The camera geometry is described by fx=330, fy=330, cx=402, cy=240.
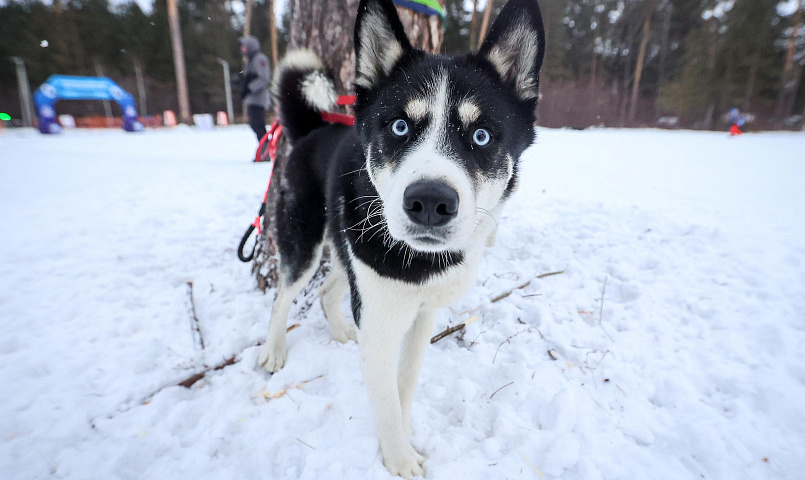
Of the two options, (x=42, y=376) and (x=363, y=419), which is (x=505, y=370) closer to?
(x=363, y=419)

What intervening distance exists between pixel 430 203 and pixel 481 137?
542 mm

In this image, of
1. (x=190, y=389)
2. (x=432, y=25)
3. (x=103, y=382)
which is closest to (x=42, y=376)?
(x=103, y=382)

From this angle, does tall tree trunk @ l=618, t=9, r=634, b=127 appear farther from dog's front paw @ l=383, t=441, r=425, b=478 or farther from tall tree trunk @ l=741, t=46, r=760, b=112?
dog's front paw @ l=383, t=441, r=425, b=478

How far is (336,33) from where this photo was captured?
8.54ft

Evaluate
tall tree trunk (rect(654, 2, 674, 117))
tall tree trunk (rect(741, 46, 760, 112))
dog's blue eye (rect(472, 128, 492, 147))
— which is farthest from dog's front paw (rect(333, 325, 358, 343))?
tall tree trunk (rect(741, 46, 760, 112))

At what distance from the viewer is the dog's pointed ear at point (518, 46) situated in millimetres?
1505

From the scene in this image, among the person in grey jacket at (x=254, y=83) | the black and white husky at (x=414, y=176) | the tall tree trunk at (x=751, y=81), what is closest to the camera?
the black and white husky at (x=414, y=176)

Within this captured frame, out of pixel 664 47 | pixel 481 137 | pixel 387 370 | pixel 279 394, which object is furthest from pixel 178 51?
pixel 664 47

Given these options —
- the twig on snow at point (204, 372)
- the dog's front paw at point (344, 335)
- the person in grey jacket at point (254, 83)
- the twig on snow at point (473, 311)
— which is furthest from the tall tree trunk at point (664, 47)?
the twig on snow at point (204, 372)

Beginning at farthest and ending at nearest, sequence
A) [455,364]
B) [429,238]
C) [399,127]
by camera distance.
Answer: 1. [455,364]
2. [399,127]
3. [429,238]

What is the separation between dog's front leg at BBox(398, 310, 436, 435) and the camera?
5.75 feet

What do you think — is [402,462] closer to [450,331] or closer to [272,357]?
[450,331]

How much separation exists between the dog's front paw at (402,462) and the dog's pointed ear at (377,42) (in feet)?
5.85

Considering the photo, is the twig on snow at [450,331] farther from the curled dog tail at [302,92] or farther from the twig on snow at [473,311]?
the curled dog tail at [302,92]
